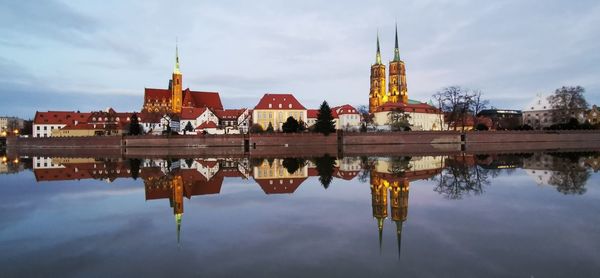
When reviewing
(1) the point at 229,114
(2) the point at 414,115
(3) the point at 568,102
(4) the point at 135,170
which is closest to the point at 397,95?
(2) the point at 414,115

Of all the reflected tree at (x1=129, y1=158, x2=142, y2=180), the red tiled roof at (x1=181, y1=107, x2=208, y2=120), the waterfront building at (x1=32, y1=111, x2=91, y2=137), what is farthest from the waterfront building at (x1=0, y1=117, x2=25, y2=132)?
the reflected tree at (x1=129, y1=158, x2=142, y2=180)

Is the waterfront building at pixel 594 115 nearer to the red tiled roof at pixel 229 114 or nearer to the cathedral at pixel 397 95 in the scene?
the cathedral at pixel 397 95

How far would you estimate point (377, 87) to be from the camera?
108 m

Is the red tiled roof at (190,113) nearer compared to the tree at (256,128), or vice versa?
the tree at (256,128)

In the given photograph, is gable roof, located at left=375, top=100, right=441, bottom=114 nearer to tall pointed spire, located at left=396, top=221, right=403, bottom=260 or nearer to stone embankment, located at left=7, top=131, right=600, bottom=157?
stone embankment, located at left=7, top=131, right=600, bottom=157

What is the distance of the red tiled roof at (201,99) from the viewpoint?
97.5m

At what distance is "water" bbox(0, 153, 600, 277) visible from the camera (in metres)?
8.06

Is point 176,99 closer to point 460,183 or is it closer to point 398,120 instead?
point 398,120

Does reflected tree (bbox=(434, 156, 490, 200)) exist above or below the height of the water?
above

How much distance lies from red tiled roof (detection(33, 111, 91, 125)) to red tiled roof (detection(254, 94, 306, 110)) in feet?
130

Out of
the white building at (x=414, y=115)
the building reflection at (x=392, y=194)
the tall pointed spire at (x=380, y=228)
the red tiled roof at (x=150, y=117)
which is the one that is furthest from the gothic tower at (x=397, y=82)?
the tall pointed spire at (x=380, y=228)

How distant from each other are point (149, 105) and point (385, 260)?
3838 inches

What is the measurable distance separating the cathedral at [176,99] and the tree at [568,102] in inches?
2608

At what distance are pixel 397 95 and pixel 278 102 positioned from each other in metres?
36.2
